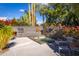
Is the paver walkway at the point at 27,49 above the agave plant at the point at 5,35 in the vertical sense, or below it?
below

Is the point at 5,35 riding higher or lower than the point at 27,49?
higher

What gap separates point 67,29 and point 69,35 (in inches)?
3.1

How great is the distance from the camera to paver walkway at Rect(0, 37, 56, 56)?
6320 mm

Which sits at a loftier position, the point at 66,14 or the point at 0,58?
the point at 66,14

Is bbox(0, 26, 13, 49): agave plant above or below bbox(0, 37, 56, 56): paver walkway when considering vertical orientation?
above

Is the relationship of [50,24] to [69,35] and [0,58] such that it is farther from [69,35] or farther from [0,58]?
[0,58]

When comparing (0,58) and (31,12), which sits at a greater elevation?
(31,12)

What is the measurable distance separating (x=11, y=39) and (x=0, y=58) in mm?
268

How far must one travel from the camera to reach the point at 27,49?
633 cm

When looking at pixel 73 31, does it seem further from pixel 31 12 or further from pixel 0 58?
pixel 0 58

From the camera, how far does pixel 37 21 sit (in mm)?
6375

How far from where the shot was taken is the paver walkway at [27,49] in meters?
6.32

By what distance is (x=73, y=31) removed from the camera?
6.36 metres

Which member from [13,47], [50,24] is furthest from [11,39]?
[50,24]
